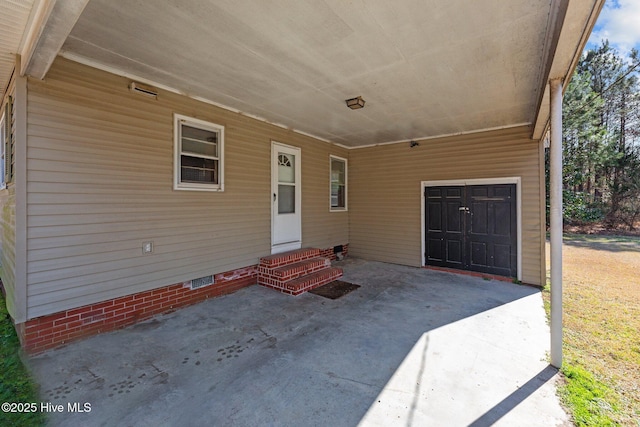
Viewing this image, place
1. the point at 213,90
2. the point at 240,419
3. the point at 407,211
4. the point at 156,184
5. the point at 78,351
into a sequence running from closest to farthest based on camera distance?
1. the point at 240,419
2. the point at 78,351
3. the point at 156,184
4. the point at 213,90
5. the point at 407,211

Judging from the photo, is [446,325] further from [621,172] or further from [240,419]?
[621,172]

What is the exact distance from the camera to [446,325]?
3.32 meters

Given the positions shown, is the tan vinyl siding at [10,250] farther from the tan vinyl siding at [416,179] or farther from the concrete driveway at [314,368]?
the tan vinyl siding at [416,179]

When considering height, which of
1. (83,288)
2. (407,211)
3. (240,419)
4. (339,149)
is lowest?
(240,419)

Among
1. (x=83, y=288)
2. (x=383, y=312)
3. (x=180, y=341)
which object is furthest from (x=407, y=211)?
(x=83, y=288)

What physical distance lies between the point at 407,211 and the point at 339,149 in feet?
7.92

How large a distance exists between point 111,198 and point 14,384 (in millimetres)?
1871

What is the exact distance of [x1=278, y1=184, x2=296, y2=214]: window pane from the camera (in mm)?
5656

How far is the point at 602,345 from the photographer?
281cm

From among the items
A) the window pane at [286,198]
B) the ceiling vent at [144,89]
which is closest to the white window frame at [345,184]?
the window pane at [286,198]

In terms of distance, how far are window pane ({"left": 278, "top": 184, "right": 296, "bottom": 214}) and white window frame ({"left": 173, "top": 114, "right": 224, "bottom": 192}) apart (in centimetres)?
146

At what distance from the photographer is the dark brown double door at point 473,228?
536cm

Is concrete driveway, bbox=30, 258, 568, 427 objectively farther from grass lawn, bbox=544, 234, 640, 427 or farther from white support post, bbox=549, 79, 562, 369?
white support post, bbox=549, 79, 562, 369

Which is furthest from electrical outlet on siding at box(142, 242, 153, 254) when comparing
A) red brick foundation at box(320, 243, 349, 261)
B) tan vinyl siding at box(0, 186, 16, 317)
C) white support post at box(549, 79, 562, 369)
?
white support post at box(549, 79, 562, 369)
